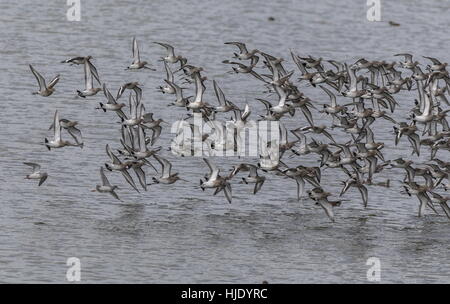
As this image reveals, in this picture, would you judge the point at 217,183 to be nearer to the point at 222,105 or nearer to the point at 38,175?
the point at 222,105

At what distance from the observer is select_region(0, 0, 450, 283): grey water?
33219 millimetres

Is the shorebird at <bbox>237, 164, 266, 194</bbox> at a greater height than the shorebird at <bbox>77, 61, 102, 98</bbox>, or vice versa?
the shorebird at <bbox>77, 61, 102, 98</bbox>

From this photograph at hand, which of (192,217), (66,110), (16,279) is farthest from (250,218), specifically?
(66,110)

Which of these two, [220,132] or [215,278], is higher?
[220,132]

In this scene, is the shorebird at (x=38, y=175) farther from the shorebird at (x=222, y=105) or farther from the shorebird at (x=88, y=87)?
the shorebird at (x=222, y=105)

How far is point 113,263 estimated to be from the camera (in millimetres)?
32906

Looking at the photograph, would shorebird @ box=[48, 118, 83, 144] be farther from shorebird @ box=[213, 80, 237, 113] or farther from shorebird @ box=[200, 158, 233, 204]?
shorebird @ box=[200, 158, 233, 204]

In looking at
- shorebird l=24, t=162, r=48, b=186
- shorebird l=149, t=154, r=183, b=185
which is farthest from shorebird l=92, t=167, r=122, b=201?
shorebird l=24, t=162, r=48, b=186

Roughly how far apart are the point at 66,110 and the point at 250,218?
1316 centimetres

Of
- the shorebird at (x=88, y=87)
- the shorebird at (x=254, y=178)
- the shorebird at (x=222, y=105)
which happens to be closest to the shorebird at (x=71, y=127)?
the shorebird at (x=88, y=87)

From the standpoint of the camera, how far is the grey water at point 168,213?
3322 centimetres

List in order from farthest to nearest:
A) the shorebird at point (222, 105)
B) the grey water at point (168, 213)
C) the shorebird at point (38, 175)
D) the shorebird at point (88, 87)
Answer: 1. the shorebird at point (88, 87)
2. the shorebird at point (222, 105)
3. the shorebird at point (38, 175)
4. the grey water at point (168, 213)

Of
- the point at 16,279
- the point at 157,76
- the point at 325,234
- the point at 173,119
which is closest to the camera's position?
the point at 16,279

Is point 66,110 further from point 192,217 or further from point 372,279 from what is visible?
point 372,279
